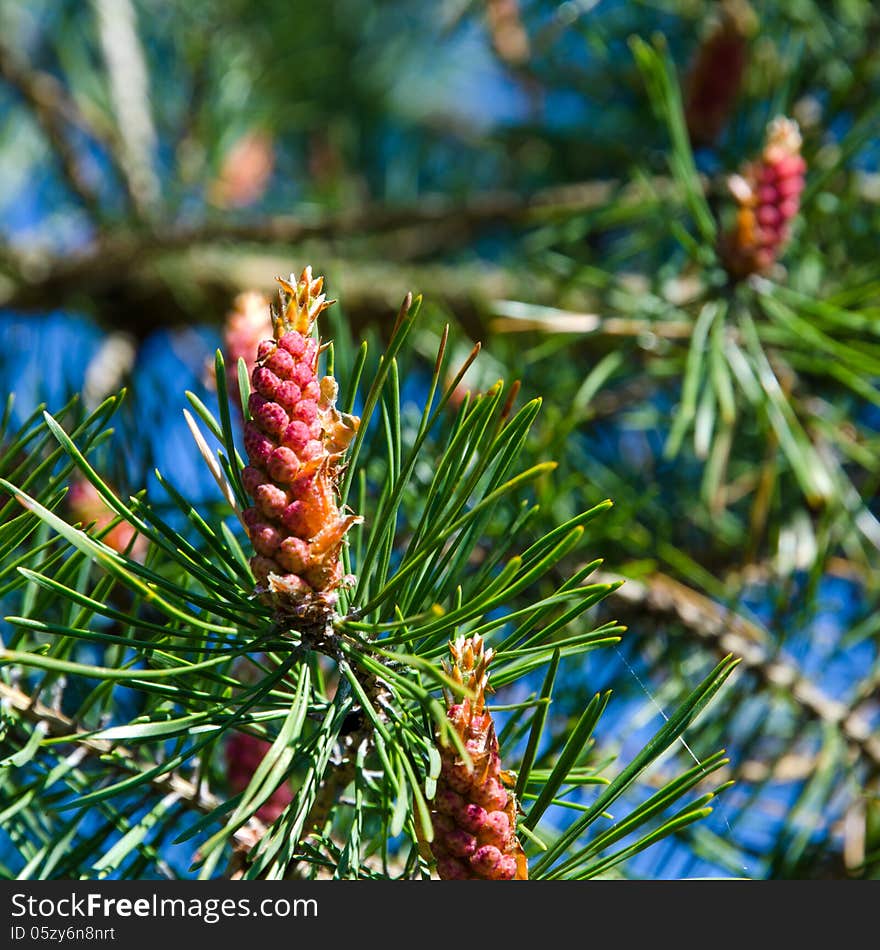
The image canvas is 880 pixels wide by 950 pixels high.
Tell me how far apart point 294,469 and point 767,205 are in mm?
438

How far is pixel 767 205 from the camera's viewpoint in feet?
2.26

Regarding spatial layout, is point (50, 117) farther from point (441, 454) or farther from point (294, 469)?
point (294, 469)

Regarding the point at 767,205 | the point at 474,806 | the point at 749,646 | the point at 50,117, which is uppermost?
the point at 50,117

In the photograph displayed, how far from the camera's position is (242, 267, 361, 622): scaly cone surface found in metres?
0.37

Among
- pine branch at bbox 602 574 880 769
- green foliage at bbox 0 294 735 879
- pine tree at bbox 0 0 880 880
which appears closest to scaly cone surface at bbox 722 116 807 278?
pine tree at bbox 0 0 880 880

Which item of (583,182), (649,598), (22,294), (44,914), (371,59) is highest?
(371,59)

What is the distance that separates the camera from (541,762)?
0.50 meters

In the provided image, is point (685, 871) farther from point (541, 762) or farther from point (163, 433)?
point (163, 433)

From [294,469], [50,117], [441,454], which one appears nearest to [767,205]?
[441,454]

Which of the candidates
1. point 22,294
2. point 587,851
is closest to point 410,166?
point 22,294

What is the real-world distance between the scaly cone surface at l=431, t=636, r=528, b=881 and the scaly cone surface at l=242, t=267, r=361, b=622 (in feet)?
0.20

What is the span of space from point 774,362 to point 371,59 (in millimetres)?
1128

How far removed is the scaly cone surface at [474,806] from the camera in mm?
367

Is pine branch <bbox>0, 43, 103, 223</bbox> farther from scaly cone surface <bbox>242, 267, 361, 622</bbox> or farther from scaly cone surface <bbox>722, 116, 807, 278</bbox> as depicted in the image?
scaly cone surface <bbox>242, 267, 361, 622</bbox>
